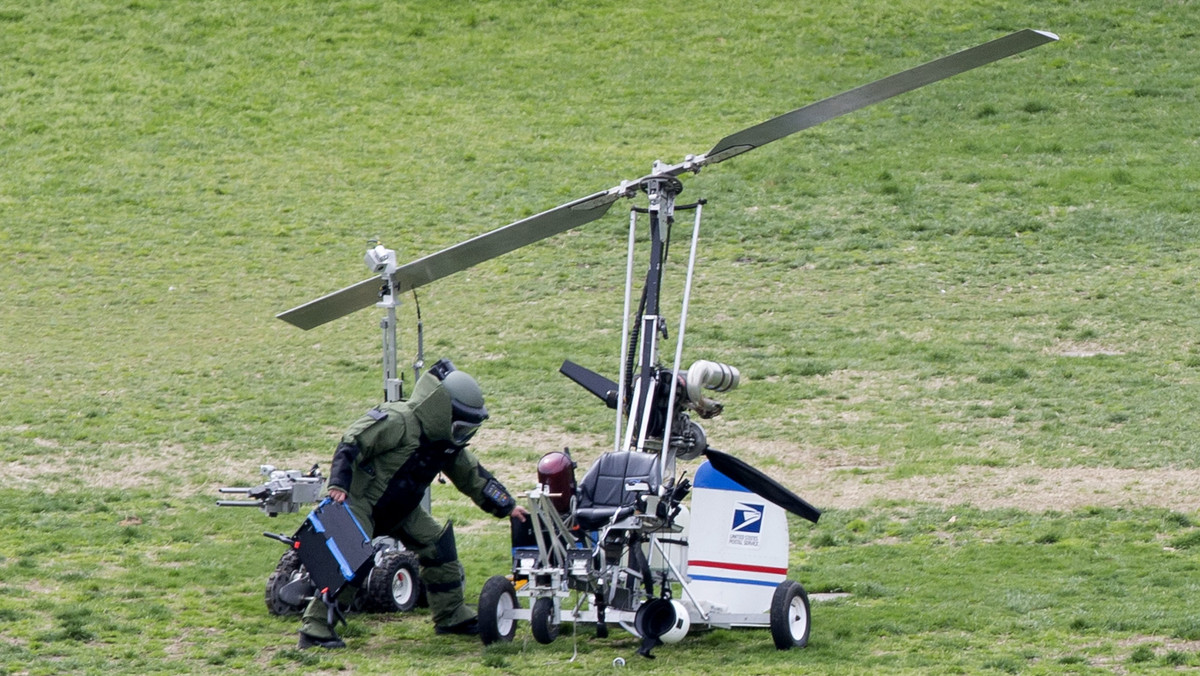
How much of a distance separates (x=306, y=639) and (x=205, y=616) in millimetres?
1148

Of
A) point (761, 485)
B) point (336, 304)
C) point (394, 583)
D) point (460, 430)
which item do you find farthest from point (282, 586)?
point (761, 485)

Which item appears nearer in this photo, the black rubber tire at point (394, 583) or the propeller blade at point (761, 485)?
the propeller blade at point (761, 485)

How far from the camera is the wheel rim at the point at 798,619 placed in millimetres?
8104

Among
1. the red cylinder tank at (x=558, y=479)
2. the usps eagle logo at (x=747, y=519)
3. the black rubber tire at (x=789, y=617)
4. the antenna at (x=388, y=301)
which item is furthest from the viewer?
the antenna at (x=388, y=301)

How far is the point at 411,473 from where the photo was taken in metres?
8.68

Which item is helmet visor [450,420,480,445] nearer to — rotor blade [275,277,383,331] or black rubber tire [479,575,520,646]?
black rubber tire [479,575,520,646]

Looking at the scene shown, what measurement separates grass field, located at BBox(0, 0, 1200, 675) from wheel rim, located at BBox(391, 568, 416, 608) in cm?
17

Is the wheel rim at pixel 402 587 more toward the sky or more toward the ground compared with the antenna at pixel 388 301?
more toward the ground

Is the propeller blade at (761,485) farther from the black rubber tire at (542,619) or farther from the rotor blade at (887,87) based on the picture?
the rotor blade at (887,87)

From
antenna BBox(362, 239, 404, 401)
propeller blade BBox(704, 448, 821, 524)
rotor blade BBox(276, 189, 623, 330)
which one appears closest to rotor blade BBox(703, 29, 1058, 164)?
rotor blade BBox(276, 189, 623, 330)

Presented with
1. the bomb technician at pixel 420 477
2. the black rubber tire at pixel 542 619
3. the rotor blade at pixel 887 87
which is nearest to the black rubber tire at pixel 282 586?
the bomb technician at pixel 420 477

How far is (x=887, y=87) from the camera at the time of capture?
7508 mm

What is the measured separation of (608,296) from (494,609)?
11493 millimetres

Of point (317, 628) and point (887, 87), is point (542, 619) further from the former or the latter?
point (887, 87)
